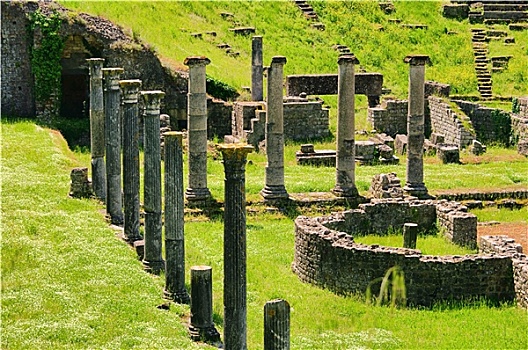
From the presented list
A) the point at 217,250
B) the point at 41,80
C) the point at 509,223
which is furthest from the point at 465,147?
the point at 217,250

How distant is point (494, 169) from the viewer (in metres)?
A: 33.1

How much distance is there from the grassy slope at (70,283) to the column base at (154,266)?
191mm

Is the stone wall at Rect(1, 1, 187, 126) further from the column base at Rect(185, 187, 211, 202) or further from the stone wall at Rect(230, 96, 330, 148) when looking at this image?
the column base at Rect(185, 187, 211, 202)

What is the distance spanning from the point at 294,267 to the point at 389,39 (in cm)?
3208

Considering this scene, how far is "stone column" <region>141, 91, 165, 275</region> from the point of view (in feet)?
67.6

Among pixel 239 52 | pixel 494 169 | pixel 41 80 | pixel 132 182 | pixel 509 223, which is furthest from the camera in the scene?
pixel 239 52

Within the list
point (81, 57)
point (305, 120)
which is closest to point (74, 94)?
point (81, 57)

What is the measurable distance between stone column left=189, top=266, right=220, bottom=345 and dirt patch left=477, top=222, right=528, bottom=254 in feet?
32.2

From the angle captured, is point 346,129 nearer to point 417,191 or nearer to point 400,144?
point 417,191

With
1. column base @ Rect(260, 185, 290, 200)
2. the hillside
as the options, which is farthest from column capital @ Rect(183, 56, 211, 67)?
the hillside

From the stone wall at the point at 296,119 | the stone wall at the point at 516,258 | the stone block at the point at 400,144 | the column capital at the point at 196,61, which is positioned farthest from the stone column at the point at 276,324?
the stone wall at the point at 296,119

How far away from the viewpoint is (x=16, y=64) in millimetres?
39312

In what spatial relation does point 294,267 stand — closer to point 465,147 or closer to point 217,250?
point 217,250

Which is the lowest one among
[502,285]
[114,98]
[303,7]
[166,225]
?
[502,285]
